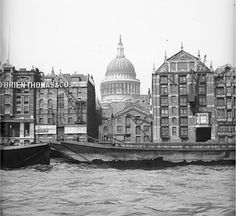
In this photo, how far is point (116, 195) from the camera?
6387mm

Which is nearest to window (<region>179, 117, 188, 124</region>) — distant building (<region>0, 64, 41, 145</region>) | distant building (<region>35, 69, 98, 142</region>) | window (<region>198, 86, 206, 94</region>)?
window (<region>198, 86, 206, 94</region>)

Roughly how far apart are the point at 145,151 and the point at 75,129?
8.64 feet

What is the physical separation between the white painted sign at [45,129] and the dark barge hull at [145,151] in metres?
0.52

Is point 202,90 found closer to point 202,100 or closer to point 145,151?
point 202,100

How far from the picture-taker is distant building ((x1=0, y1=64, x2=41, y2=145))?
28.1 feet

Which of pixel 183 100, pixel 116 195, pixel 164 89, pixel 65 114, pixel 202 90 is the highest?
pixel 164 89

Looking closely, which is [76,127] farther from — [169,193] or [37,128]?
[169,193]

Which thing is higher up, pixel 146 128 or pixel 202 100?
pixel 202 100

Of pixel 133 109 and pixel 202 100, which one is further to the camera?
pixel 133 109

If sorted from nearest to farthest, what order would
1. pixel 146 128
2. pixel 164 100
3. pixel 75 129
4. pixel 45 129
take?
pixel 75 129 → pixel 45 129 → pixel 146 128 → pixel 164 100

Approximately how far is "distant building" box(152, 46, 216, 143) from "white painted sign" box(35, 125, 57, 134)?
360 centimetres

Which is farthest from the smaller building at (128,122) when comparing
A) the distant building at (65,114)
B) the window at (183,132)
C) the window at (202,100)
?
the window at (202,100)

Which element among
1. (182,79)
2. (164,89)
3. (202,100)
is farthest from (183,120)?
(202,100)

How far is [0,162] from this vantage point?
763 cm
